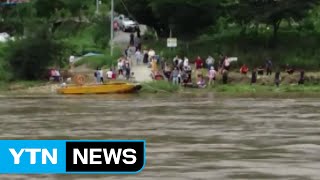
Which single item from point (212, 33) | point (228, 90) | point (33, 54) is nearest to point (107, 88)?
point (228, 90)

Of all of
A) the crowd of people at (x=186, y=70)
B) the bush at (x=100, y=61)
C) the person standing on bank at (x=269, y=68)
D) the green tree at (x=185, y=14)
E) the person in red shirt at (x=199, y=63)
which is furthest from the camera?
the bush at (x=100, y=61)

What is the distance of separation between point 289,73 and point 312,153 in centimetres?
3486

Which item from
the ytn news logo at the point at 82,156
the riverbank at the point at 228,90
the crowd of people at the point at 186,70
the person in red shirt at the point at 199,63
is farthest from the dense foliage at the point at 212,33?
the ytn news logo at the point at 82,156

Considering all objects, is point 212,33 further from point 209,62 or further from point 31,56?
point 31,56

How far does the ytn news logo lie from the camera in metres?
11.2

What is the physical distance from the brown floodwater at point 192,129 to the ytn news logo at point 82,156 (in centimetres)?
582

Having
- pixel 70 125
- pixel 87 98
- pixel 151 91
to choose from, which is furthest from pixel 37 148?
pixel 151 91

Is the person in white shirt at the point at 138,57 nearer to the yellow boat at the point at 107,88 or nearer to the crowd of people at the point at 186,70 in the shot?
the crowd of people at the point at 186,70

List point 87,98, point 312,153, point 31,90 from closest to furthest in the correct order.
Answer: point 312,153
point 87,98
point 31,90

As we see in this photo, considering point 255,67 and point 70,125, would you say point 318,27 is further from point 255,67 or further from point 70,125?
point 70,125

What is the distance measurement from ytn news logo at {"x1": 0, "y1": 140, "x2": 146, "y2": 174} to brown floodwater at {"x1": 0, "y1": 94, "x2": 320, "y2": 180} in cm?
582

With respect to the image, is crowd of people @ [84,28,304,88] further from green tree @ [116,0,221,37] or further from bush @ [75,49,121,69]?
green tree @ [116,0,221,37]

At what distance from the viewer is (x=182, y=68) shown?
54.9 metres

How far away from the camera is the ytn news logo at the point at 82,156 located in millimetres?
11234
